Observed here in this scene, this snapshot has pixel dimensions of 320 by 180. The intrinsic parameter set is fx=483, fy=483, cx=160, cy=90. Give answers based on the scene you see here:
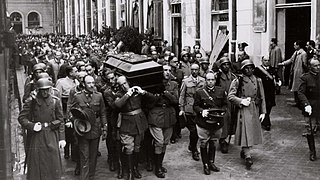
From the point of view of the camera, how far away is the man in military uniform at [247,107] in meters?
7.70

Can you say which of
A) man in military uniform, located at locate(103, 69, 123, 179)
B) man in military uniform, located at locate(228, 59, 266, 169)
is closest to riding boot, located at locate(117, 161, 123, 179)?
man in military uniform, located at locate(103, 69, 123, 179)

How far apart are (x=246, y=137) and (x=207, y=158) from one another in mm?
711

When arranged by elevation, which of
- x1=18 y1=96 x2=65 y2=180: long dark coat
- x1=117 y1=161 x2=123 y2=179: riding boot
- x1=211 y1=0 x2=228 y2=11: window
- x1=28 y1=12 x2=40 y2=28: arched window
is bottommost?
x1=117 y1=161 x2=123 y2=179: riding boot

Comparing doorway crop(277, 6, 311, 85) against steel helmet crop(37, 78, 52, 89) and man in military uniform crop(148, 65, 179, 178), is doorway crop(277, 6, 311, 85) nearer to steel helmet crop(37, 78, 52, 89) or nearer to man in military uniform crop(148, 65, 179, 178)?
man in military uniform crop(148, 65, 179, 178)

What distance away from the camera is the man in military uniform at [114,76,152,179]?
23.5ft

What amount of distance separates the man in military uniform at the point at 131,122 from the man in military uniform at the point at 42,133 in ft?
3.75

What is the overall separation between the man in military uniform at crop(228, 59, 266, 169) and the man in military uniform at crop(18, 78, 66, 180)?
2.98 meters

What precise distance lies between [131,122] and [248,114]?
192 cm

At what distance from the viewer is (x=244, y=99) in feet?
25.1

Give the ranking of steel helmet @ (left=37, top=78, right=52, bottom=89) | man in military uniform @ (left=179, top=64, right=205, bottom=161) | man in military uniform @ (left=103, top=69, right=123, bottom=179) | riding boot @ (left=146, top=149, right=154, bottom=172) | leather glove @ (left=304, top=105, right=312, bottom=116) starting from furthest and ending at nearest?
man in military uniform @ (left=179, top=64, right=205, bottom=161)
riding boot @ (left=146, top=149, right=154, bottom=172)
leather glove @ (left=304, top=105, right=312, bottom=116)
man in military uniform @ (left=103, top=69, right=123, bottom=179)
steel helmet @ (left=37, top=78, right=52, bottom=89)

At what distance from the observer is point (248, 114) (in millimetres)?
7723

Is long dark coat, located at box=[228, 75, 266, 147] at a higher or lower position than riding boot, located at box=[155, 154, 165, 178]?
higher

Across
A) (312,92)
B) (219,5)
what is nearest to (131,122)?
(312,92)

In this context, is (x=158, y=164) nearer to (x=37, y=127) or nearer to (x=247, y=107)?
(x=247, y=107)
